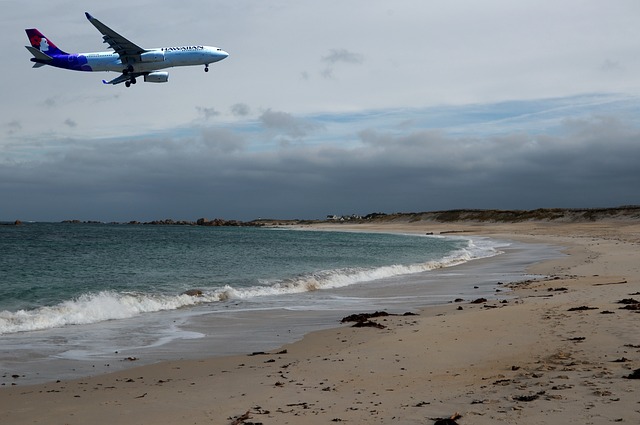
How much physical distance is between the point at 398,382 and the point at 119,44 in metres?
31.3

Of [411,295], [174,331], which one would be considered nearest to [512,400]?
[174,331]

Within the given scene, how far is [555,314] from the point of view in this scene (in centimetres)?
1199

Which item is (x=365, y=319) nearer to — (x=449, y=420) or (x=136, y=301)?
(x=449, y=420)

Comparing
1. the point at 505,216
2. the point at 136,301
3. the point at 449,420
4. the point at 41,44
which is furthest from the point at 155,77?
the point at 505,216

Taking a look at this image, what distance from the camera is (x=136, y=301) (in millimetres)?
17641

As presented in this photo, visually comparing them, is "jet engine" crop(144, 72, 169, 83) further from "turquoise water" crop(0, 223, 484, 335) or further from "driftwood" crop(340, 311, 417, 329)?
"driftwood" crop(340, 311, 417, 329)

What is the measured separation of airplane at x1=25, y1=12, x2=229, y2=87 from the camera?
34562 millimetres

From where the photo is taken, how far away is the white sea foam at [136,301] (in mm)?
14438

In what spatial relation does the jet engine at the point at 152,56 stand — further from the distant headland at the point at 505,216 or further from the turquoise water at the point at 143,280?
the distant headland at the point at 505,216

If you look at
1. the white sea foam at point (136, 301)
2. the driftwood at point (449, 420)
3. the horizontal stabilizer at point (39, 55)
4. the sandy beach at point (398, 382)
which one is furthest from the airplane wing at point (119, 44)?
the driftwood at point (449, 420)

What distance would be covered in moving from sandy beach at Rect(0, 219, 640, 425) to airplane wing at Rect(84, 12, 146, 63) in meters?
27.1

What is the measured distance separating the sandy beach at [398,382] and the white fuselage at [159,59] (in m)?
27.9

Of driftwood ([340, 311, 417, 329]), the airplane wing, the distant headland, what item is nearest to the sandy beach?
driftwood ([340, 311, 417, 329])

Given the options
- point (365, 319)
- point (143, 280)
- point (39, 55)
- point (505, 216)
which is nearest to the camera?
point (365, 319)
